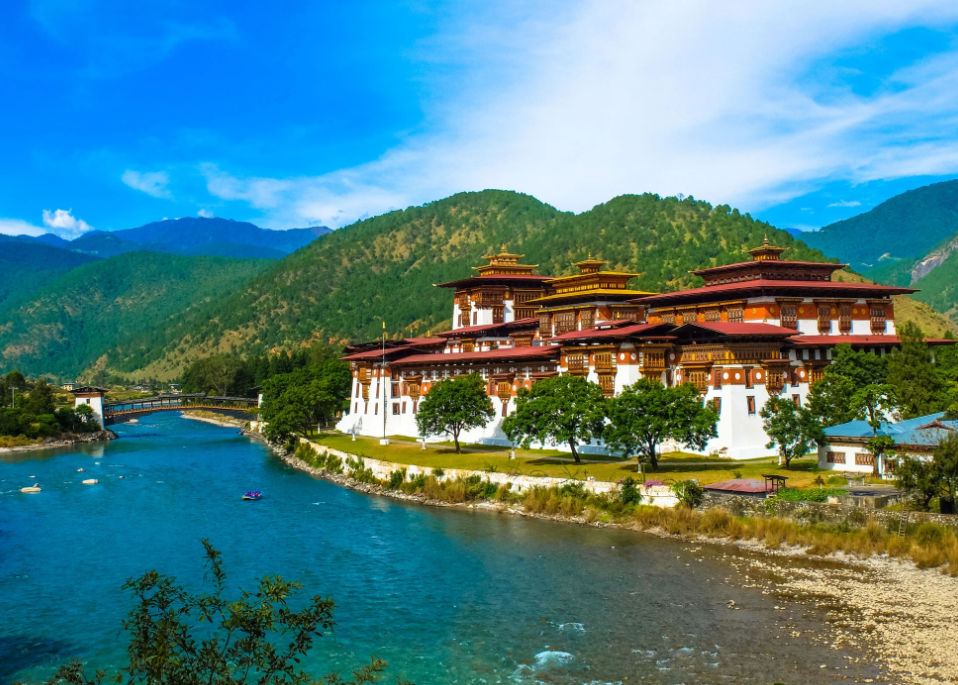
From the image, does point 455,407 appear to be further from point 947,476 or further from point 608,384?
point 947,476

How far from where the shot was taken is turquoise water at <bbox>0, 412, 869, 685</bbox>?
3503 centimetres

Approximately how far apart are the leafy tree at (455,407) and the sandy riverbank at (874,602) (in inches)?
1280

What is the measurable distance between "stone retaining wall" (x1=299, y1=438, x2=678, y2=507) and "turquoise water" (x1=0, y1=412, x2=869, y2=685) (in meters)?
3.31

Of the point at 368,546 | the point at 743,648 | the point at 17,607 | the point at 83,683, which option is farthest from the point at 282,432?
the point at 83,683

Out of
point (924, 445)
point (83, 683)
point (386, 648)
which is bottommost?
point (386, 648)

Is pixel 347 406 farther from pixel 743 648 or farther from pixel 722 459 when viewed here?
pixel 743 648

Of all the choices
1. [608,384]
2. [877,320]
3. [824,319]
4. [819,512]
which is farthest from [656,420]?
[877,320]

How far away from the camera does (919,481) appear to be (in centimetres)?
4731

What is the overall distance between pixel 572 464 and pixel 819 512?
75.9ft

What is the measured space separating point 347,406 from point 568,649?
91.6m

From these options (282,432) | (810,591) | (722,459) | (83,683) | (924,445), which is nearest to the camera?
(83,683)

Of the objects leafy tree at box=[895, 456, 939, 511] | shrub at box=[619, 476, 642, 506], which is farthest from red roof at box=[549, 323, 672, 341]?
leafy tree at box=[895, 456, 939, 511]

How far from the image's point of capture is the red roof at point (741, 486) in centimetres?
5356

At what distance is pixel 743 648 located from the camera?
117ft
